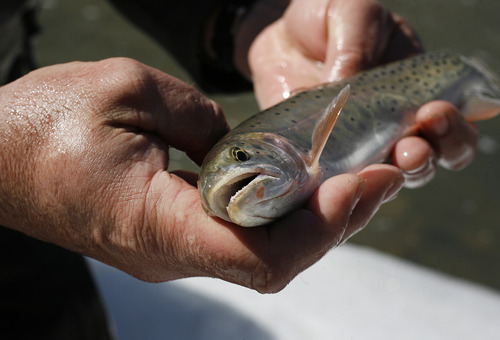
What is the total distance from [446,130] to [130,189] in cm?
221

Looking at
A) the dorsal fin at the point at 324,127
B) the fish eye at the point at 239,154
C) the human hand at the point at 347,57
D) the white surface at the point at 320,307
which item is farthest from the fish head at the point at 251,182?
the white surface at the point at 320,307

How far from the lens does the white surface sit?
13.4 feet

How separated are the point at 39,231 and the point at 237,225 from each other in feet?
3.41

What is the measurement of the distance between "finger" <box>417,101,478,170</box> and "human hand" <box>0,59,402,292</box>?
3.86 feet

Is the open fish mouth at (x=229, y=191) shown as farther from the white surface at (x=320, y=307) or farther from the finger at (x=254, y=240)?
the white surface at (x=320, y=307)

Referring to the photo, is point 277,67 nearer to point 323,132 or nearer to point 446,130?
point 446,130

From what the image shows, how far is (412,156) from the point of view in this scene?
10.9 feet

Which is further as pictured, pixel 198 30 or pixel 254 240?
pixel 198 30

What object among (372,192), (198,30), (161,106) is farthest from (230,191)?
(198,30)

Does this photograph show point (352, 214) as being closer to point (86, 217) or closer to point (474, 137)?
point (86, 217)

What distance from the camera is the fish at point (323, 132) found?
2135mm

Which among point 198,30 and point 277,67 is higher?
point 198,30

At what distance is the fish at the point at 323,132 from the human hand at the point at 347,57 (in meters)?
0.15

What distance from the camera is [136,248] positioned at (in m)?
2.31
